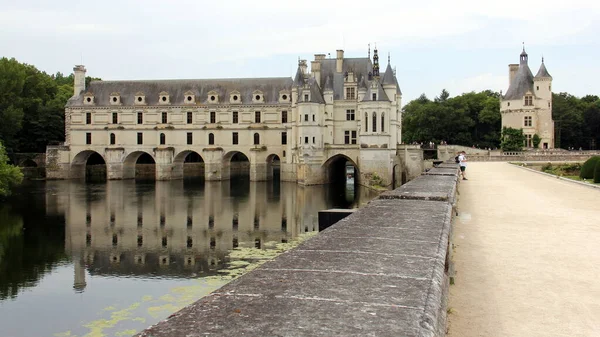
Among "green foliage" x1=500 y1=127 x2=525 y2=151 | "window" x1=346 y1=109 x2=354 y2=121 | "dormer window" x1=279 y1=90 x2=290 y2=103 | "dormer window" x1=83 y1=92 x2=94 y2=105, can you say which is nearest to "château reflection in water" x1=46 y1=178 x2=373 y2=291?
"window" x1=346 y1=109 x2=354 y2=121

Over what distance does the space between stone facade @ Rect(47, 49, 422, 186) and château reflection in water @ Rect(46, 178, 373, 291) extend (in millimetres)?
5366

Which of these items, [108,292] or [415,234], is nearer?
[415,234]

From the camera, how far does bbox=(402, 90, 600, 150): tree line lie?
67062 millimetres

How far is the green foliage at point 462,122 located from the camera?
66875 mm

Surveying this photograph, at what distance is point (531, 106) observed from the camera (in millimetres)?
59375

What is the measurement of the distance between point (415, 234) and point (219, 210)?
85.3 ft

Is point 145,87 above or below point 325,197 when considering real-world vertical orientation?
above

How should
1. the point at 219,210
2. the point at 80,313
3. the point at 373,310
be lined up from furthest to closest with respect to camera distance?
the point at 219,210 → the point at 80,313 → the point at 373,310

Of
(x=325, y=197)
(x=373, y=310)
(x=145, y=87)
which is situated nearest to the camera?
(x=373, y=310)

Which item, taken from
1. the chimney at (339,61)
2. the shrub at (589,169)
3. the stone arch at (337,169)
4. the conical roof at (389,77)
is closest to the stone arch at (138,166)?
the stone arch at (337,169)

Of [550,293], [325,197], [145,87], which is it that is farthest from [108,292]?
[145,87]

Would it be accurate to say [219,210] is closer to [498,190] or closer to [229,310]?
[498,190]

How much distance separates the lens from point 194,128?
55.9m

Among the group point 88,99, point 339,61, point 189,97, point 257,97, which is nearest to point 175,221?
point 339,61
